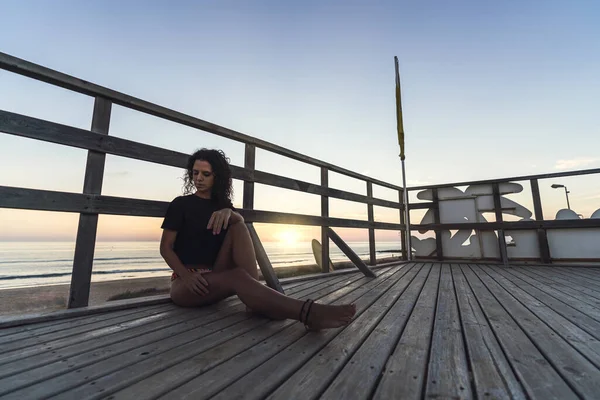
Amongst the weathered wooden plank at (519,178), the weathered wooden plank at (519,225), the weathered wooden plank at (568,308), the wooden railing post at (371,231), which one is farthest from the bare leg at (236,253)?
the weathered wooden plank at (519,178)

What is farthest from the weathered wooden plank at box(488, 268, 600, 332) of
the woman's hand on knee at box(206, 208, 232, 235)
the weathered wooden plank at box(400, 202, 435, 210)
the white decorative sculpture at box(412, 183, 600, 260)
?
the weathered wooden plank at box(400, 202, 435, 210)

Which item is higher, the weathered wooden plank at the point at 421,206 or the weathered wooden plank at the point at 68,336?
the weathered wooden plank at the point at 421,206

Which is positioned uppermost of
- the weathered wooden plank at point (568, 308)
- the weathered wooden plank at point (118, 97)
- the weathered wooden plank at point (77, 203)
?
the weathered wooden plank at point (118, 97)

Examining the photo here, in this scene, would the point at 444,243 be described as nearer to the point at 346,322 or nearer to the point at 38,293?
the point at 346,322

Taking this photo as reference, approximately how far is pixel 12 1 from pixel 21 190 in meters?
3.57

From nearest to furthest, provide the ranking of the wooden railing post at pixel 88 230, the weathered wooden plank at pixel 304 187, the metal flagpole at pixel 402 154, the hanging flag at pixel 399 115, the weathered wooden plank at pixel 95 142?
1. the weathered wooden plank at pixel 95 142
2. the wooden railing post at pixel 88 230
3. the weathered wooden plank at pixel 304 187
4. the metal flagpole at pixel 402 154
5. the hanging flag at pixel 399 115

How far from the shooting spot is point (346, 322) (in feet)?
3.92

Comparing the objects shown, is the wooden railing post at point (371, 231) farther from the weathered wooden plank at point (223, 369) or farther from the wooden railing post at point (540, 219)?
the weathered wooden plank at point (223, 369)

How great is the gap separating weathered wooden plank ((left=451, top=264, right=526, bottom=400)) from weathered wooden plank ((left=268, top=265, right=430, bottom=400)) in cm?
28

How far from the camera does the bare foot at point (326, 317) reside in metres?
1.16

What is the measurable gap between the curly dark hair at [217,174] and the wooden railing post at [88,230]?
58 centimetres

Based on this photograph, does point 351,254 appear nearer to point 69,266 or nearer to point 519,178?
point 519,178

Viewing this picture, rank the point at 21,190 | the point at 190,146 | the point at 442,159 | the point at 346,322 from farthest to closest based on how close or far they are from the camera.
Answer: the point at 442,159, the point at 190,146, the point at 21,190, the point at 346,322

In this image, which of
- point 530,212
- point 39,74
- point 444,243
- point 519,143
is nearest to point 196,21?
point 39,74
